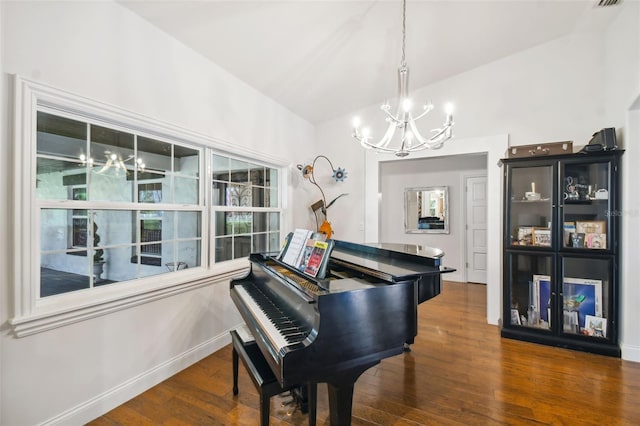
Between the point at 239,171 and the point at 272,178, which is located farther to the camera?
the point at 272,178

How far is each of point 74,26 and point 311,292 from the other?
2.12 m

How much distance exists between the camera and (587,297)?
2793 mm

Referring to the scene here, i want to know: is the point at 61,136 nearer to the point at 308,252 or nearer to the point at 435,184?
the point at 308,252

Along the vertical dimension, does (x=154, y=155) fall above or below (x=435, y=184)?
below

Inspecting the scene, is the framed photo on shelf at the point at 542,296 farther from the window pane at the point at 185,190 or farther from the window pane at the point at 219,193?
the window pane at the point at 185,190

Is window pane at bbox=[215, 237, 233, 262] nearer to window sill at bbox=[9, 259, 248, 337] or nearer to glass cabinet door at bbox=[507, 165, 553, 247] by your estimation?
window sill at bbox=[9, 259, 248, 337]

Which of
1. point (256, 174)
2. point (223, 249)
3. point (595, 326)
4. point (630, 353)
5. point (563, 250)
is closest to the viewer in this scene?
point (630, 353)

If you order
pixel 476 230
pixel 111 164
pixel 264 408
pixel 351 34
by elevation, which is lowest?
pixel 264 408

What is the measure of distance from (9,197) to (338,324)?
1.83 meters

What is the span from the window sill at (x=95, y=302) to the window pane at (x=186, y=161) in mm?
912

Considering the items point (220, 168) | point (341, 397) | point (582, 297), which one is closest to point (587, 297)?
point (582, 297)

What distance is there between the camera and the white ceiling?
7.14 feet

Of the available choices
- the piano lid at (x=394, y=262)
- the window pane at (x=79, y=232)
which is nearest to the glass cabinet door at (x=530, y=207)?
the piano lid at (x=394, y=262)

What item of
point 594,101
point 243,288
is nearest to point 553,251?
point 594,101
